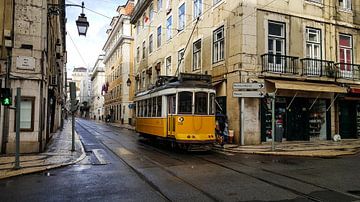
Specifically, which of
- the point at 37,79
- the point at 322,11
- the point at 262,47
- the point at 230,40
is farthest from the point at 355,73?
the point at 37,79

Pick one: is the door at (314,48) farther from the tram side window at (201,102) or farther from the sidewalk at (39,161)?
the sidewalk at (39,161)

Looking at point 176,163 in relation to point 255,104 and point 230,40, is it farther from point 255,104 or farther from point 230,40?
point 230,40

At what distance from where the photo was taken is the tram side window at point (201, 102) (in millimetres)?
15422

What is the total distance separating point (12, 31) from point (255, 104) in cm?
1239

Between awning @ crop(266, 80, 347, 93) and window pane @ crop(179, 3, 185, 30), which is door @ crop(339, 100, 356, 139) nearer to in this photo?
awning @ crop(266, 80, 347, 93)

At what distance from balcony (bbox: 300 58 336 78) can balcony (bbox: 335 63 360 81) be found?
1.76 feet

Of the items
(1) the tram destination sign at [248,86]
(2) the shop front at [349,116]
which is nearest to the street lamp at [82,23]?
(1) the tram destination sign at [248,86]

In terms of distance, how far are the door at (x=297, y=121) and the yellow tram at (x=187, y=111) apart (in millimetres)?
6733

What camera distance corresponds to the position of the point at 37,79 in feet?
48.0

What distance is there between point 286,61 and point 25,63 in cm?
1373

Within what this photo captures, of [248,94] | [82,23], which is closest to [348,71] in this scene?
[248,94]

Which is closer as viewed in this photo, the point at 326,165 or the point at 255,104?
the point at 326,165

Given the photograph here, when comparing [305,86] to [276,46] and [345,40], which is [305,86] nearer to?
[276,46]

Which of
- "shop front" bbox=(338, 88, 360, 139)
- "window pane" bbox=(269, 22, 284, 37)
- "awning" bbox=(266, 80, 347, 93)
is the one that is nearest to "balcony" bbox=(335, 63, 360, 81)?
"shop front" bbox=(338, 88, 360, 139)
